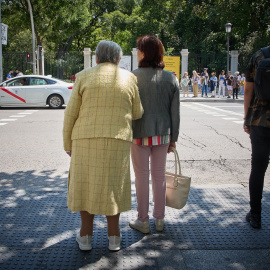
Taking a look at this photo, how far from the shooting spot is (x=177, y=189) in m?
3.70

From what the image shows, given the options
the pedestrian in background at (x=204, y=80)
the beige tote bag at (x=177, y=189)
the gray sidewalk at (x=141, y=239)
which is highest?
the pedestrian in background at (x=204, y=80)

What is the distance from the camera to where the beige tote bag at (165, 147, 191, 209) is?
3666mm

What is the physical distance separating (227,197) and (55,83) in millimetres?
12986

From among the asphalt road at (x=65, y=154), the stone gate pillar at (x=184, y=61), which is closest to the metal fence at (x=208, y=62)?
the stone gate pillar at (x=184, y=61)

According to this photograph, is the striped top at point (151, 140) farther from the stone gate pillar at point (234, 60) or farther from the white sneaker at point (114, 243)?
the stone gate pillar at point (234, 60)

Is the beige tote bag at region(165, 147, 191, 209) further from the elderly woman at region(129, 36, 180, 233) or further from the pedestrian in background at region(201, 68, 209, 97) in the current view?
the pedestrian in background at region(201, 68, 209, 97)

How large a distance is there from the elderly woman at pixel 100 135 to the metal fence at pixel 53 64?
26815 millimetres

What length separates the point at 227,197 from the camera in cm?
472

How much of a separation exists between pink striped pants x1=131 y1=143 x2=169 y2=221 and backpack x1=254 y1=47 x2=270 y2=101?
0.96m

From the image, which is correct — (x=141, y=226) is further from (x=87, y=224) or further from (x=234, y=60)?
(x=234, y=60)

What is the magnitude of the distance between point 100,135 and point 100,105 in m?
0.23

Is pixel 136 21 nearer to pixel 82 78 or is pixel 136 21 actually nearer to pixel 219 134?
pixel 219 134

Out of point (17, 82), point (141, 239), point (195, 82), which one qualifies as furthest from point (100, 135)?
point (195, 82)

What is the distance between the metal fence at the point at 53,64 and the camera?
96.9 feet
